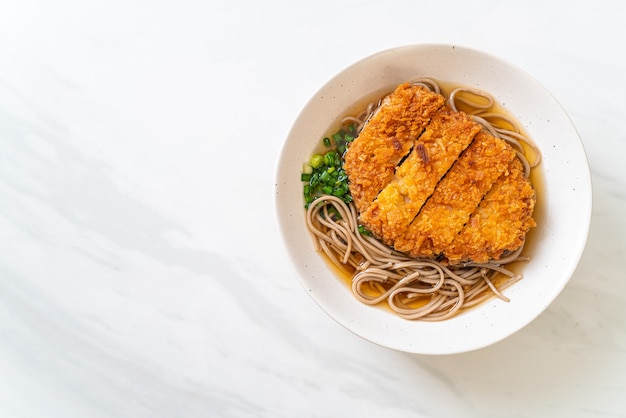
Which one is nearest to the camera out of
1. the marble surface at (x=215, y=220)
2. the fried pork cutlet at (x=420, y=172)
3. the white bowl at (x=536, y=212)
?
the white bowl at (x=536, y=212)

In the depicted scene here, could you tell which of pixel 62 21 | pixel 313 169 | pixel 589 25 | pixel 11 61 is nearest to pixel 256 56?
pixel 313 169

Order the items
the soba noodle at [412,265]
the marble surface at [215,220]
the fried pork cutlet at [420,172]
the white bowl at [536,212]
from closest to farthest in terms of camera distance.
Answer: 1. the white bowl at [536,212]
2. the fried pork cutlet at [420,172]
3. the soba noodle at [412,265]
4. the marble surface at [215,220]

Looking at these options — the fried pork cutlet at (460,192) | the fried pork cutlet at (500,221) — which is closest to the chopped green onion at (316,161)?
the fried pork cutlet at (460,192)

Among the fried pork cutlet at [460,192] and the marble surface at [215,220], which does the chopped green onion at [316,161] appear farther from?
the fried pork cutlet at [460,192]

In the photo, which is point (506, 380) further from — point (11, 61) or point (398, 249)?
point (11, 61)

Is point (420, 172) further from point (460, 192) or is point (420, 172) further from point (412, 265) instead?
point (412, 265)

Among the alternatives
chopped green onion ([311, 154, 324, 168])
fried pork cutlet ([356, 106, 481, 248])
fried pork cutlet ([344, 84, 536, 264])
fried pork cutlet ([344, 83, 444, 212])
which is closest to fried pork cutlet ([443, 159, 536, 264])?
fried pork cutlet ([344, 84, 536, 264])
